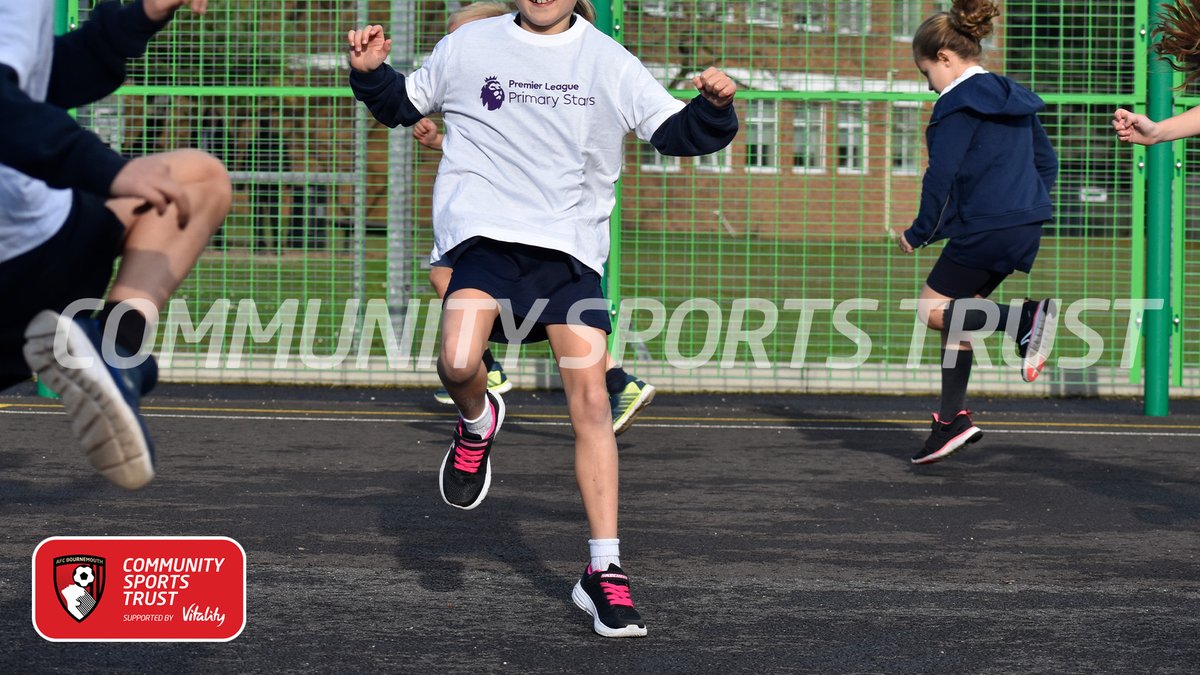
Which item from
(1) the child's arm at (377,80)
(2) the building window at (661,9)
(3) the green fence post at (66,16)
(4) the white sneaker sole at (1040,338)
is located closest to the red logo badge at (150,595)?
(1) the child's arm at (377,80)

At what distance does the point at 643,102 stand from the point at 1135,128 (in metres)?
1.94

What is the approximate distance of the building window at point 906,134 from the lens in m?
11.1

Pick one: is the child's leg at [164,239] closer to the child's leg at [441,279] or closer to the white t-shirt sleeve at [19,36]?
the white t-shirt sleeve at [19,36]

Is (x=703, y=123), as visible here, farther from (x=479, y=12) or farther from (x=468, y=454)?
(x=479, y=12)

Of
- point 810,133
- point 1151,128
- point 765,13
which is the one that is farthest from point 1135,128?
point 765,13

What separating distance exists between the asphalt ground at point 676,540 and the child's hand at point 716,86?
4.51 ft

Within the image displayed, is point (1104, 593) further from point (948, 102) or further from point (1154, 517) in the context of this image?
point (948, 102)

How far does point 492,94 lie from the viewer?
15.1 feet

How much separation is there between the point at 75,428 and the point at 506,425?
5734 millimetres

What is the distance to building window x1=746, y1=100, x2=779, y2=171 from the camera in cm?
1080

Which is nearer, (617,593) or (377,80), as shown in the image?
(617,593)

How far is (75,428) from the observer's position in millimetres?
3107

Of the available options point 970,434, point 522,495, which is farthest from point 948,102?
point 522,495

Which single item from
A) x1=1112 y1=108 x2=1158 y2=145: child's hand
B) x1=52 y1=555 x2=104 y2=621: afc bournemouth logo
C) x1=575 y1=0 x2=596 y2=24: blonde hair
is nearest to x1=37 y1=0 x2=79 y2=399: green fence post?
x1=575 y1=0 x2=596 y2=24: blonde hair
